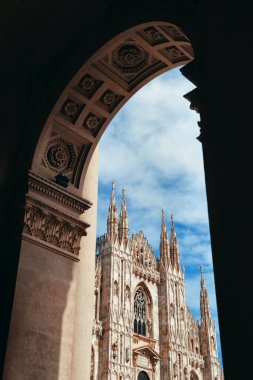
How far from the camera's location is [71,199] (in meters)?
8.55

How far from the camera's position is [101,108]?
9219 millimetres

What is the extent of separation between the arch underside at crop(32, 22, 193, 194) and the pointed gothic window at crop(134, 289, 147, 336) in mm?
37849

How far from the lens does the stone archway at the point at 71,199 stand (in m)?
7.35

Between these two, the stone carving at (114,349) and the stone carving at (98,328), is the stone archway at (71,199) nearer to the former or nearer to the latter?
the stone carving at (98,328)

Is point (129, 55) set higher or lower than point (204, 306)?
lower

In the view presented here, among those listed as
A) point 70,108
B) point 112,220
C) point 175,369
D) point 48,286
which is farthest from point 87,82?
point 175,369

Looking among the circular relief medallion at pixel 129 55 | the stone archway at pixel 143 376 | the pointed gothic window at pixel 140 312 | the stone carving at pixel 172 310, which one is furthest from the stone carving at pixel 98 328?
the circular relief medallion at pixel 129 55

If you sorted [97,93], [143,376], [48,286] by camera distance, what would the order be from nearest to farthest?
→ 1. [48,286]
2. [97,93]
3. [143,376]

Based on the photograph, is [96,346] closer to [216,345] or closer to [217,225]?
[216,345]

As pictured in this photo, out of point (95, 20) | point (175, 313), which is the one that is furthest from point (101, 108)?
point (175, 313)

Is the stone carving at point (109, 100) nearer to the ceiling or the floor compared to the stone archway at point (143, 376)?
nearer to the floor

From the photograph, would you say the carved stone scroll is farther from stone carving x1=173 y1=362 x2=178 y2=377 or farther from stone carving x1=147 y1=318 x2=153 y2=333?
stone carving x1=173 y1=362 x2=178 y2=377

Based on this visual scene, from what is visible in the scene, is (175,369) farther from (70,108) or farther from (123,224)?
(70,108)

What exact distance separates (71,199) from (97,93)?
197 cm
